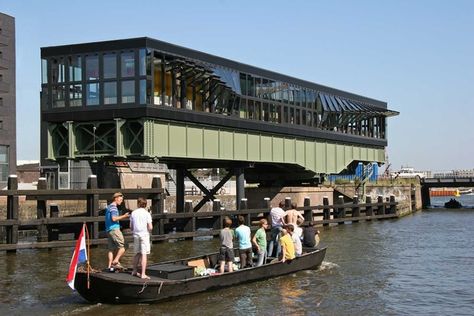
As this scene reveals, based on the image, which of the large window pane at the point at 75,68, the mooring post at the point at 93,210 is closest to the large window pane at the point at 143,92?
the large window pane at the point at 75,68

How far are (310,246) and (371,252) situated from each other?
241 inches

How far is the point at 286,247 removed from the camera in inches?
816

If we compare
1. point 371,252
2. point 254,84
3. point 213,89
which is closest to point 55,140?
point 213,89

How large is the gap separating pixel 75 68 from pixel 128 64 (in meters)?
3.11

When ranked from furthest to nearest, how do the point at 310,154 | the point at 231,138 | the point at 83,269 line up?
the point at 310,154, the point at 231,138, the point at 83,269

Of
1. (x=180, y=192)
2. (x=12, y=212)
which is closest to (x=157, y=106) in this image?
(x=12, y=212)

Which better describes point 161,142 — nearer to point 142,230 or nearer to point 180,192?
point 180,192

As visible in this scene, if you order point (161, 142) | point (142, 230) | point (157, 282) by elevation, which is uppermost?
point (161, 142)

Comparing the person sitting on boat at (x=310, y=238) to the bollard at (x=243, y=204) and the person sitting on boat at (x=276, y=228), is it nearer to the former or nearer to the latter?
the person sitting on boat at (x=276, y=228)

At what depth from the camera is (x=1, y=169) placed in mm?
57219

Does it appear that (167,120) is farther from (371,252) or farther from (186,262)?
(186,262)

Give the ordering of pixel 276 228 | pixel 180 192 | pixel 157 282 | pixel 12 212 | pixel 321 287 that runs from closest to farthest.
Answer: pixel 157 282 < pixel 321 287 < pixel 276 228 < pixel 12 212 < pixel 180 192

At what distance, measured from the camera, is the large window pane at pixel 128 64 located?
33719mm

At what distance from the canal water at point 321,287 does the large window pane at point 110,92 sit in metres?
8.03
